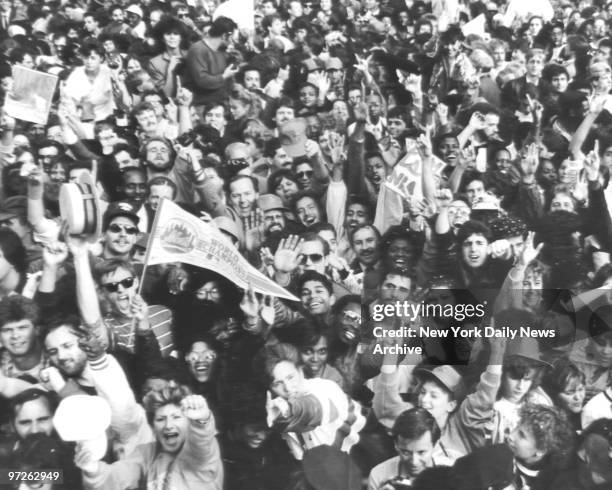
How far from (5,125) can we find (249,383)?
2544 millimetres

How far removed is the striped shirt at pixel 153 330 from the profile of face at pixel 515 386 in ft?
7.54

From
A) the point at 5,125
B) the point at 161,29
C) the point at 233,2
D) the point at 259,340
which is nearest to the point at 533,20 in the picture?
Result: the point at 233,2

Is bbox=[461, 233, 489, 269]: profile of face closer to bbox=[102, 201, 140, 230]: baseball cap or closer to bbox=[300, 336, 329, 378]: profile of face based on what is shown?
bbox=[300, 336, 329, 378]: profile of face

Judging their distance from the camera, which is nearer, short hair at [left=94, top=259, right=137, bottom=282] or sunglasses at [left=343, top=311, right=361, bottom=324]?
short hair at [left=94, top=259, right=137, bottom=282]

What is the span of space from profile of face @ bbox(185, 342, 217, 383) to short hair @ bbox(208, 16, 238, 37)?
8.31ft

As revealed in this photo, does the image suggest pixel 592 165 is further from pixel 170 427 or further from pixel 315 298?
pixel 170 427

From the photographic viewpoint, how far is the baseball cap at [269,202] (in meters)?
6.80

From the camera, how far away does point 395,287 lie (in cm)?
673

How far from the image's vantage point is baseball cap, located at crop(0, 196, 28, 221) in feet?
21.7

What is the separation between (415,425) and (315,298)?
1.09m

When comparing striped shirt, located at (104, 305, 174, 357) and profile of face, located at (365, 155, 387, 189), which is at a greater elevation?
profile of face, located at (365, 155, 387, 189)

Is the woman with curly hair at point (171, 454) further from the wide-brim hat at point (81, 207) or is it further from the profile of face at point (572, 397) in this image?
the profile of face at point (572, 397)

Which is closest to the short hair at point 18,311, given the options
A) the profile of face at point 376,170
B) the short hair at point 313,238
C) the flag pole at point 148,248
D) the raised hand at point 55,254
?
the raised hand at point 55,254

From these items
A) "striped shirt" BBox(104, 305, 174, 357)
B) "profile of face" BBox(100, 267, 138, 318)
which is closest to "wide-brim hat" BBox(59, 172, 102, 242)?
"profile of face" BBox(100, 267, 138, 318)
